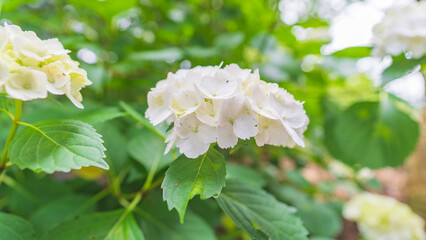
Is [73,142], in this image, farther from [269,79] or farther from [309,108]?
[309,108]

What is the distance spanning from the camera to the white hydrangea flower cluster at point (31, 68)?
40 cm

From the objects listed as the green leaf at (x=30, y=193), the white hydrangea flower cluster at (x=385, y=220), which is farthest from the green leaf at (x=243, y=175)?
the white hydrangea flower cluster at (x=385, y=220)

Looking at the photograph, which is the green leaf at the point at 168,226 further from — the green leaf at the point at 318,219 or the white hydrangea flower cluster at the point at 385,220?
→ the white hydrangea flower cluster at the point at 385,220

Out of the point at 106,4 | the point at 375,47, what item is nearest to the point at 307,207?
the point at 375,47

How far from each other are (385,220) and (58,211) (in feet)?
4.31

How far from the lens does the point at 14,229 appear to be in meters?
0.52

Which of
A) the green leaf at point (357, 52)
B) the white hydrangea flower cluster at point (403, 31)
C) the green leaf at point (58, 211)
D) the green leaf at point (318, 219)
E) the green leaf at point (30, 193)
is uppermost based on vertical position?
the white hydrangea flower cluster at point (403, 31)

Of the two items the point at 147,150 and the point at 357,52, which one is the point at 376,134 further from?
the point at 147,150

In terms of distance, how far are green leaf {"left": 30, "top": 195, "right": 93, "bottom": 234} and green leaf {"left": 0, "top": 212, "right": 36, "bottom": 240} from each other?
156mm

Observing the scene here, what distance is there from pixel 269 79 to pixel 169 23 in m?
0.51

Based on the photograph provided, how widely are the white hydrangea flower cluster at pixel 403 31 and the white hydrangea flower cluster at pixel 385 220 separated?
2.50 feet

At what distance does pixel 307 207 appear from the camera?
1360 mm

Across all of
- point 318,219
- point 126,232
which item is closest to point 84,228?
point 126,232

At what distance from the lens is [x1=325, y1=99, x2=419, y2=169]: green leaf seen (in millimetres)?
1109
